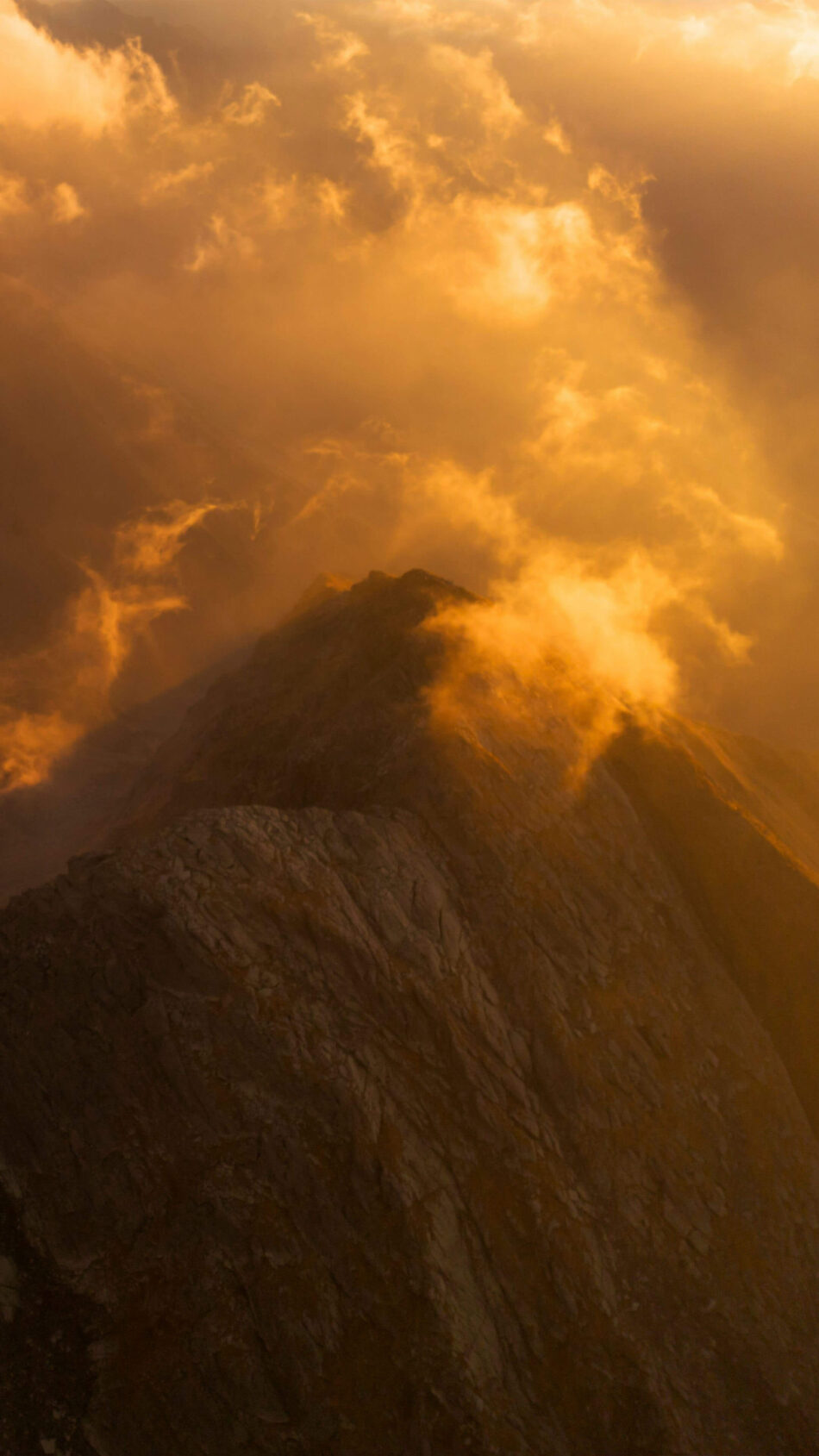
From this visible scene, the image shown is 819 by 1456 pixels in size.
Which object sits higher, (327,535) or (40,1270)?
(327,535)

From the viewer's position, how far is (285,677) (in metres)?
41.6

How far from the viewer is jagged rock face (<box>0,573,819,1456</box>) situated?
17.9m

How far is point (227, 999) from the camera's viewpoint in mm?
20766

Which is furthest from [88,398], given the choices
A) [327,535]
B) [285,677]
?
[285,677]

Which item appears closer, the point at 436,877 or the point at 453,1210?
the point at 453,1210

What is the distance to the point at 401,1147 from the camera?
790 inches

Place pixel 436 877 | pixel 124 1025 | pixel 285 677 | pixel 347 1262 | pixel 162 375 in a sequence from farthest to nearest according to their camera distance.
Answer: pixel 162 375
pixel 285 677
pixel 436 877
pixel 124 1025
pixel 347 1262

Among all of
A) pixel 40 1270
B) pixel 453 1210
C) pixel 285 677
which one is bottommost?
pixel 453 1210

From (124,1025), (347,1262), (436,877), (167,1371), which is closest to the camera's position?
(167,1371)

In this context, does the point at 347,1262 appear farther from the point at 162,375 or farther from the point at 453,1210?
the point at 162,375

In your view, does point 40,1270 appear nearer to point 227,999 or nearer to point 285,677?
point 227,999

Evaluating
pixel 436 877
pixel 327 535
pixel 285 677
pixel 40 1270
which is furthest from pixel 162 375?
pixel 40 1270

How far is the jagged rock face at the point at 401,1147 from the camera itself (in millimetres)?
17922

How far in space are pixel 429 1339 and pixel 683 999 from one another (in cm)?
1263
